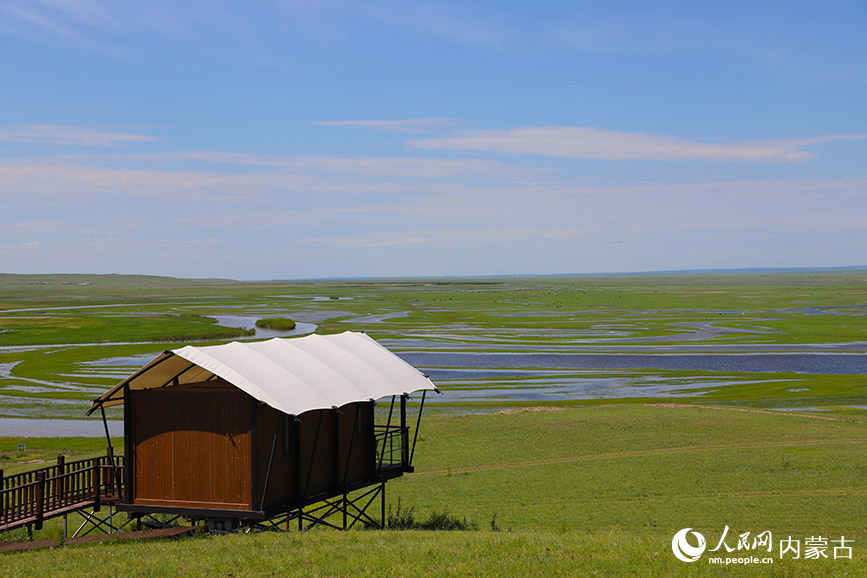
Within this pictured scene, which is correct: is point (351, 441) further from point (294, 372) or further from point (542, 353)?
point (542, 353)

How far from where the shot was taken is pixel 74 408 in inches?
2224

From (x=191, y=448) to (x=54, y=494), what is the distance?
5.11 m

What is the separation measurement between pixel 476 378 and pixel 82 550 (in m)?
53.3

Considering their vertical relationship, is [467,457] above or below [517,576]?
below

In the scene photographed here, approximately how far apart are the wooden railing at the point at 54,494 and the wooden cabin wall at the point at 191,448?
2.05 m

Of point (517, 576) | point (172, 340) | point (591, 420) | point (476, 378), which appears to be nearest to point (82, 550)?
point (517, 576)

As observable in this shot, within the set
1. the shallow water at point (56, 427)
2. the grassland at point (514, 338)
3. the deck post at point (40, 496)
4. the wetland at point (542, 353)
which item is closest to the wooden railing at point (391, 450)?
the deck post at point (40, 496)

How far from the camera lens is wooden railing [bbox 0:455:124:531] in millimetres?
21844

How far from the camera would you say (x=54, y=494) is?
76.0 feet

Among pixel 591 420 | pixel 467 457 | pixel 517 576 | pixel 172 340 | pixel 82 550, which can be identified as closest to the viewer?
pixel 517 576

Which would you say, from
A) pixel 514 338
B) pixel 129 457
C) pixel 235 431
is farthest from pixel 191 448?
pixel 514 338

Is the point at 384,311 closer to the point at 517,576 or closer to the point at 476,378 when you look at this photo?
the point at 476,378

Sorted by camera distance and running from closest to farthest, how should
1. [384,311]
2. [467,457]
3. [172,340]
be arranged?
[467,457], [172,340], [384,311]

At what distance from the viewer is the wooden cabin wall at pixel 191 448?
21359 mm
